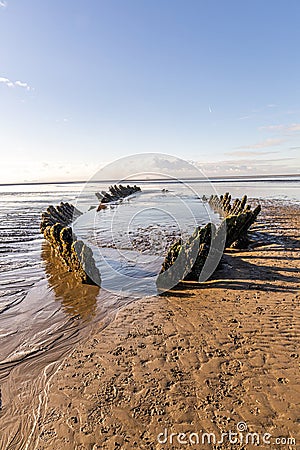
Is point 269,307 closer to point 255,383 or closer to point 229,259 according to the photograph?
point 255,383

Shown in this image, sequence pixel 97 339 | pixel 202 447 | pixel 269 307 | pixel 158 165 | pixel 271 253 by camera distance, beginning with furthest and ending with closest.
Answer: pixel 271 253 < pixel 158 165 < pixel 269 307 < pixel 97 339 < pixel 202 447

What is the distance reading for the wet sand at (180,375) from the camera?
3.66 meters

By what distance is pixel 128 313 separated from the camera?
6973mm

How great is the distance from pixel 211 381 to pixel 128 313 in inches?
117

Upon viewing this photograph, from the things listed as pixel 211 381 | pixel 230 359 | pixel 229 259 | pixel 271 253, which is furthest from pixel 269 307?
pixel 271 253

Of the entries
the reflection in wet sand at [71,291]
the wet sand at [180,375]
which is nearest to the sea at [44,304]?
the reflection in wet sand at [71,291]

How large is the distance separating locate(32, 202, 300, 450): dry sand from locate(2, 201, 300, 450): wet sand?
14mm

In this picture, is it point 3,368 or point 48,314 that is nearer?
point 3,368

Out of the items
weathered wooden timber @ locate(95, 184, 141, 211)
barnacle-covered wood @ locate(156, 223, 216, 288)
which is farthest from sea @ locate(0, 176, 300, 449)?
weathered wooden timber @ locate(95, 184, 141, 211)

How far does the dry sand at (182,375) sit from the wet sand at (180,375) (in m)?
0.01

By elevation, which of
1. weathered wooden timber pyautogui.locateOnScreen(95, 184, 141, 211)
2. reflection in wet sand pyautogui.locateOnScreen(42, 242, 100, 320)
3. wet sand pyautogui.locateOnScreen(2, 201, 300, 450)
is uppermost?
weathered wooden timber pyautogui.locateOnScreen(95, 184, 141, 211)

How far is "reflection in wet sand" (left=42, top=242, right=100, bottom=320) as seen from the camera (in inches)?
286

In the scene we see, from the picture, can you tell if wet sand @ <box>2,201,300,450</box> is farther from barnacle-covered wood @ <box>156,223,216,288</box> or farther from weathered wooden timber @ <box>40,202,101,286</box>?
weathered wooden timber @ <box>40,202,101,286</box>

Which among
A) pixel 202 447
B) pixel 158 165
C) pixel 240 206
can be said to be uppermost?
pixel 158 165
